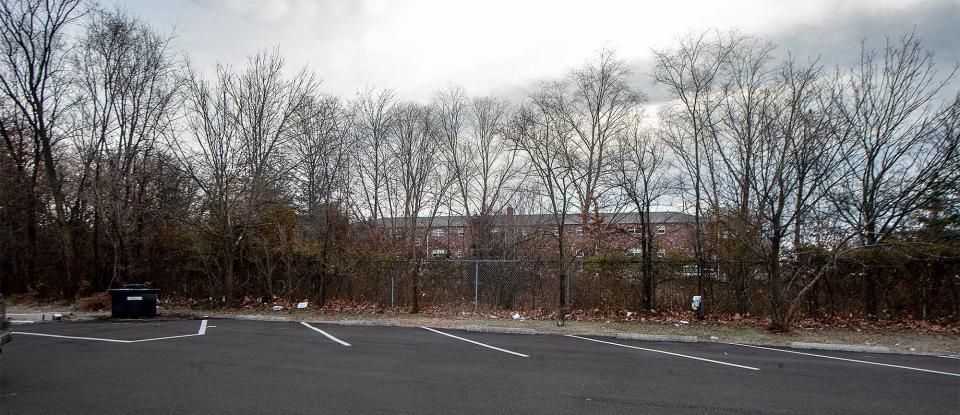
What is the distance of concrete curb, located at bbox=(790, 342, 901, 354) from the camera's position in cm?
1132

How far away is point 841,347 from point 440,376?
8729mm

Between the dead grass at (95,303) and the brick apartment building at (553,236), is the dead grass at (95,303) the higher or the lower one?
the lower one

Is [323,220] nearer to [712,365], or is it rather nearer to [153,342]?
[153,342]

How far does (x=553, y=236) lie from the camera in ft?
54.4

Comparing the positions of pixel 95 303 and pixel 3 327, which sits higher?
pixel 3 327

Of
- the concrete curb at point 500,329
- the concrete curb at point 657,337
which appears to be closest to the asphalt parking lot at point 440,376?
the concrete curb at point 657,337

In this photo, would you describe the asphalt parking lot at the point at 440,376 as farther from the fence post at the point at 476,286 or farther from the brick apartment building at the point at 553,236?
the brick apartment building at the point at 553,236

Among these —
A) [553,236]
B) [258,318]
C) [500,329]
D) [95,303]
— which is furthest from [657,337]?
[95,303]

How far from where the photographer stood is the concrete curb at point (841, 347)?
446 inches

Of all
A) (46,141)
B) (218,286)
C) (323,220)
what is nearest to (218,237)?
(218,286)

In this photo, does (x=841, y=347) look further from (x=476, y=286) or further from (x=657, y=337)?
(x=476, y=286)

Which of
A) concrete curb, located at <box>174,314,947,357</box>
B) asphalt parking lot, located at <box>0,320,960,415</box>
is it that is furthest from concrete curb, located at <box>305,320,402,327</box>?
asphalt parking lot, located at <box>0,320,960,415</box>

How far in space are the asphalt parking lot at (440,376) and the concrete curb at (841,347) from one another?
55 cm

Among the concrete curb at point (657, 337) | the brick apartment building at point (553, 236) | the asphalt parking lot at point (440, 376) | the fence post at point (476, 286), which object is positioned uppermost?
the brick apartment building at point (553, 236)
